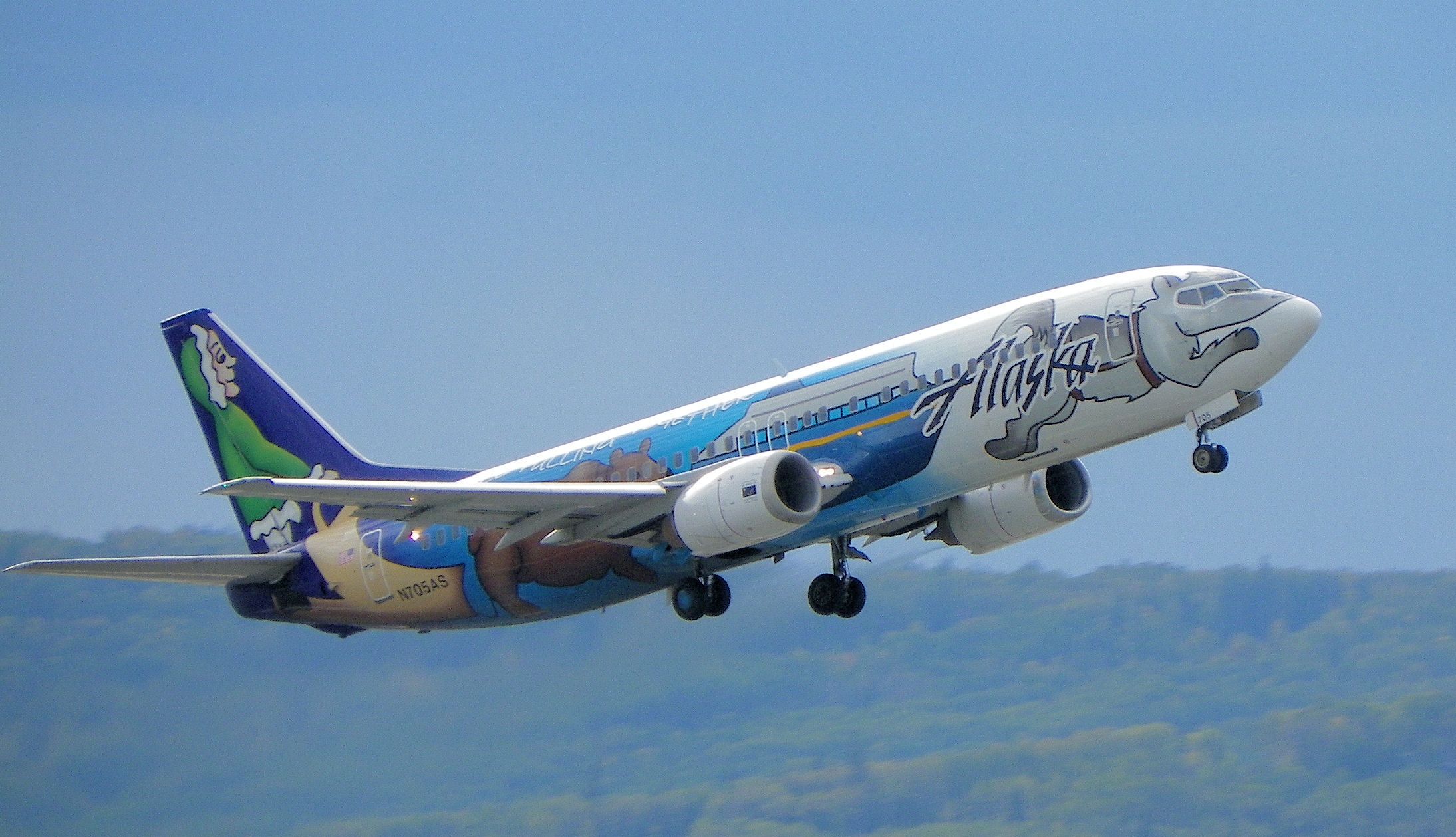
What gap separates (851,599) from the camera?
37.1 m

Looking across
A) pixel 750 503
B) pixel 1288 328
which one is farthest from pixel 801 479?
pixel 1288 328

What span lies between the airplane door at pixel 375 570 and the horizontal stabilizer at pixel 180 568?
6.52 ft

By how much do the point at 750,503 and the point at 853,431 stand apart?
2.49 metres

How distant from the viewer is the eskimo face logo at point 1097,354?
30719 mm

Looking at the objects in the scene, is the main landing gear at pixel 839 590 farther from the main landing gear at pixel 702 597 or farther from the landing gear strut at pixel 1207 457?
the landing gear strut at pixel 1207 457

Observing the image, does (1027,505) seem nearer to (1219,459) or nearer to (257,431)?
(1219,459)

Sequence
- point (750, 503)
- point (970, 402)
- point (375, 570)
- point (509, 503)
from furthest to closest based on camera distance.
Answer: point (375, 570) → point (509, 503) → point (970, 402) → point (750, 503)

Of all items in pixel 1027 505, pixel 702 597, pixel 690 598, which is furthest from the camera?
pixel 1027 505

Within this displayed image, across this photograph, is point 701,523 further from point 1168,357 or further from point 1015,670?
point 1015,670

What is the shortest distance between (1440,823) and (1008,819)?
2251cm

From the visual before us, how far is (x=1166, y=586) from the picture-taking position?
4134 inches

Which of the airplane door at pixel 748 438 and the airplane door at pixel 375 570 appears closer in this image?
the airplane door at pixel 748 438

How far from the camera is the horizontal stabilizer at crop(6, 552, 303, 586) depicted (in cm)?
3516

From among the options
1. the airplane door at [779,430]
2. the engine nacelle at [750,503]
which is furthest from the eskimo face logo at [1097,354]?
the airplane door at [779,430]
